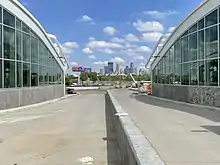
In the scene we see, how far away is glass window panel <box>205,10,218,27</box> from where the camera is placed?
2622 cm

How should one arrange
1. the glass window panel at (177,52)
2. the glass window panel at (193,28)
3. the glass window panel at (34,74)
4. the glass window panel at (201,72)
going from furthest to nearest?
the glass window panel at (177,52), the glass window panel at (34,74), the glass window panel at (193,28), the glass window panel at (201,72)

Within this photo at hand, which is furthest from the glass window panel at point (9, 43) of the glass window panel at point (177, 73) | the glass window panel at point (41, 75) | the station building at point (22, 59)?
the glass window panel at point (177, 73)

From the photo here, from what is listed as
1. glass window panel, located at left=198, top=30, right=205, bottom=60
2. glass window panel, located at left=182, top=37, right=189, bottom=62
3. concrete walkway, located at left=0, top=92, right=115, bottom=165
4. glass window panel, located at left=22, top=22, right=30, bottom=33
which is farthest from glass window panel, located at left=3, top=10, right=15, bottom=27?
glass window panel, located at left=182, top=37, right=189, bottom=62

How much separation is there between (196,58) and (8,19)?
15.1m

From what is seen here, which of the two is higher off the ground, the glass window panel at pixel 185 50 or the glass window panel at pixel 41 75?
the glass window panel at pixel 185 50

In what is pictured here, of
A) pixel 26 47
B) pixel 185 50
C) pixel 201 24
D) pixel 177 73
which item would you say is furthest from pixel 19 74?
pixel 177 73

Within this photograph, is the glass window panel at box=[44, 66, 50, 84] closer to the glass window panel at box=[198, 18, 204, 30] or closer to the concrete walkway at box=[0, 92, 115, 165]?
the glass window panel at box=[198, 18, 204, 30]

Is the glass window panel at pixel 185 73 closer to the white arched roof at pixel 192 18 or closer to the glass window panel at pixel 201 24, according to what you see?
the white arched roof at pixel 192 18

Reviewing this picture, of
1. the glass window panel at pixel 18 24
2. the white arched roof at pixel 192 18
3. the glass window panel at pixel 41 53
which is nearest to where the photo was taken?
the white arched roof at pixel 192 18

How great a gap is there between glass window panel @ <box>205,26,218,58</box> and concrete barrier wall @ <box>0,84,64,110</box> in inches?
580

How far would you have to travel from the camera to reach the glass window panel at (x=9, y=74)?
26.1 meters

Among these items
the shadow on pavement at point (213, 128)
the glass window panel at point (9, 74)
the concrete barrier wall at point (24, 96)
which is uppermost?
the glass window panel at point (9, 74)

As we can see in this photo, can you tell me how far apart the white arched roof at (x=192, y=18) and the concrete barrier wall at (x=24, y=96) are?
14639 millimetres

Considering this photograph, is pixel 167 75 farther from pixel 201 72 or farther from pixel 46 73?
pixel 201 72
